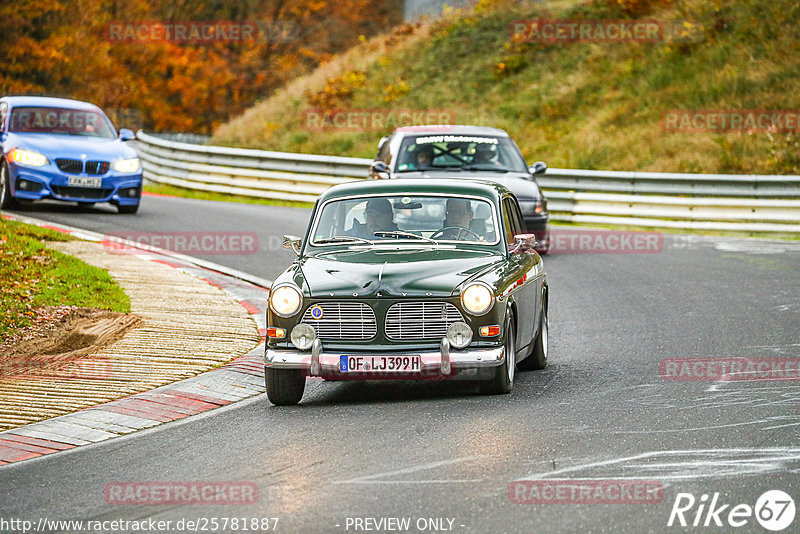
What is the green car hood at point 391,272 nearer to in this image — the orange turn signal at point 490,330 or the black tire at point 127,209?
the orange turn signal at point 490,330

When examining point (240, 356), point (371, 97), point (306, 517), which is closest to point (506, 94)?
point (371, 97)

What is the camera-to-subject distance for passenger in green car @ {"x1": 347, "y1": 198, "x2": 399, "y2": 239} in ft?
32.3

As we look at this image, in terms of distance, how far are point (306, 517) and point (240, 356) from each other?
474 cm

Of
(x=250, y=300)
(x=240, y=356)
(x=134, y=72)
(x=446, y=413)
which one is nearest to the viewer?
(x=446, y=413)

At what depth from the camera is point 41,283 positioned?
12766 millimetres

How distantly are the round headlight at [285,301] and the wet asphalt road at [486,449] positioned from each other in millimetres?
673

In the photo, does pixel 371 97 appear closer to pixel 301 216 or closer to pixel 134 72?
pixel 301 216

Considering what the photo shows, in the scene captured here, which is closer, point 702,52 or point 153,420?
point 153,420

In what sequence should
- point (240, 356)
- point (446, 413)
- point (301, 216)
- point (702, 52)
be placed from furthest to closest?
1. point (702, 52)
2. point (301, 216)
3. point (240, 356)
4. point (446, 413)

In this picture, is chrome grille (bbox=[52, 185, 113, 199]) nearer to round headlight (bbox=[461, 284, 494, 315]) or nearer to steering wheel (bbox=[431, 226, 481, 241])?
steering wheel (bbox=[431, 226, 481, 241])

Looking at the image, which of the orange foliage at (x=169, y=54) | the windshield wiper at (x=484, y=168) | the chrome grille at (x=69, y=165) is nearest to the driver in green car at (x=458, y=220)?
the windshield wiper at (x=484, y=168)

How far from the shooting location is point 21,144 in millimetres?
20312

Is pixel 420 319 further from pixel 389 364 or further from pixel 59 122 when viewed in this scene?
pixel 59 122

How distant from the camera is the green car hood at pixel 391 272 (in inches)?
342
